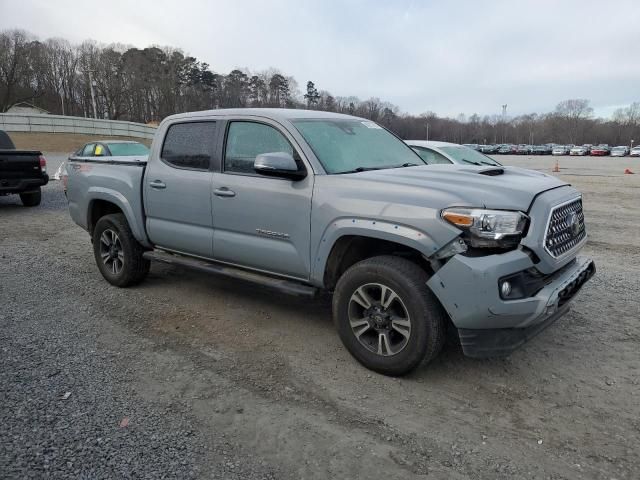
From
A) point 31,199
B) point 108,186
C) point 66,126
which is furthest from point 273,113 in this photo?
point 66,126

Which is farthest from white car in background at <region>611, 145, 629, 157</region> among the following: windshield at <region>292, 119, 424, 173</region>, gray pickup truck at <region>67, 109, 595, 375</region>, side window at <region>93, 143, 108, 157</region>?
gray pickup truck at <region>67, 109, 595, 375</region>

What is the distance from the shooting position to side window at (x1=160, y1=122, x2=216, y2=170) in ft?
15.2

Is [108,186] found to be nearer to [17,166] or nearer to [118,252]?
[118,252]

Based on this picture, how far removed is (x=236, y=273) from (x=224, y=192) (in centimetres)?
74

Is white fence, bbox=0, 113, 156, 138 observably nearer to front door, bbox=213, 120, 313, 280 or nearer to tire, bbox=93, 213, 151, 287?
tire, bbox=93, 213, 151, 287

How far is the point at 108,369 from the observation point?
3.68 meters

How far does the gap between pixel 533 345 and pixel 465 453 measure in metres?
1.66

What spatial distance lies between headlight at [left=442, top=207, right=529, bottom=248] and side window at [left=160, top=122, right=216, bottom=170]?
2.50m

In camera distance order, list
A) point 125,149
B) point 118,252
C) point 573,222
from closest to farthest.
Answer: point 573,222
point 118,252
point 125,149

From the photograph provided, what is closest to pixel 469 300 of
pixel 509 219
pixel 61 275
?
pixel 509 219

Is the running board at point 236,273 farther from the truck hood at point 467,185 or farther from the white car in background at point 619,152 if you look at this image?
the white car in background at point 619,152

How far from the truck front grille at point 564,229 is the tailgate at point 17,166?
11387 mm

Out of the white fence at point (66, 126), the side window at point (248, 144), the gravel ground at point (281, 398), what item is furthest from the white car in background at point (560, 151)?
the side window at point (248, 144)

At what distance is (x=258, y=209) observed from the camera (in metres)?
4.11
